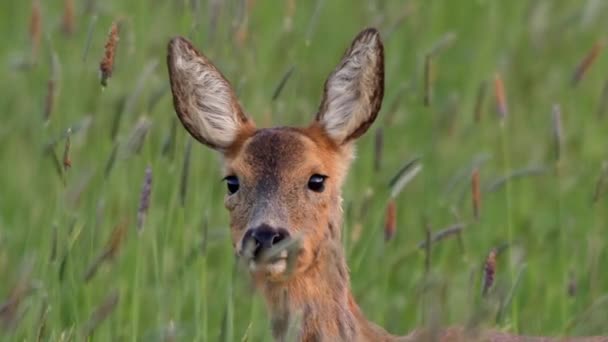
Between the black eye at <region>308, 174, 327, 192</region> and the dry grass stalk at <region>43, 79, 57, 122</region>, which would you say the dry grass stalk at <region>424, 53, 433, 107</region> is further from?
the dry grass stalk at <region>43, 79, 57, 122</region>

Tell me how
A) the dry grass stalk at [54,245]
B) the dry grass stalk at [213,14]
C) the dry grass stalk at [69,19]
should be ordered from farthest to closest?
the dry grass stalk at [69,19]
the dry grass stalk at [213,14]
the dry grass stalk at [54,245]

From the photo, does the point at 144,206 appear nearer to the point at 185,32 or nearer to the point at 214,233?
the point at 214,233

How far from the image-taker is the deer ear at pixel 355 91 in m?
7.83

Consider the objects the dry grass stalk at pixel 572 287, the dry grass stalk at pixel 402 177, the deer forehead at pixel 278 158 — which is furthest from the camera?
the dry grass stalk at pixel 572 287

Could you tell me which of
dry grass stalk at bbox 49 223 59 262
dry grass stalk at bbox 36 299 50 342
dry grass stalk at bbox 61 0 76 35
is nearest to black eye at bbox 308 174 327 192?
dry grass stalk at bbox 49 223 59 262

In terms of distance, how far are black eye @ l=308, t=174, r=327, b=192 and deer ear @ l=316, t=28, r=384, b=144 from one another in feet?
1.21

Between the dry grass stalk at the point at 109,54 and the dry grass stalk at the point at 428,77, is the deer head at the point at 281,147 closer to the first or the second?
the dry grass stalk at the point at 428,77

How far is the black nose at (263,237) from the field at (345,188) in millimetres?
165

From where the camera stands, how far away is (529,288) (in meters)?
9.52

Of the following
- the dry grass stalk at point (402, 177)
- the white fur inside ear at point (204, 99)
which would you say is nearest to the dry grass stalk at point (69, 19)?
the white fur inside ear at point (204, 99)

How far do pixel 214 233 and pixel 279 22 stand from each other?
470cm

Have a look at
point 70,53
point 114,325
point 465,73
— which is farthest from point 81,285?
point 465,73

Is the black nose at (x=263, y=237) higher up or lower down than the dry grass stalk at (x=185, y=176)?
lower down

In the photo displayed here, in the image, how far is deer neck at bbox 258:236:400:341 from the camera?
741 cm
